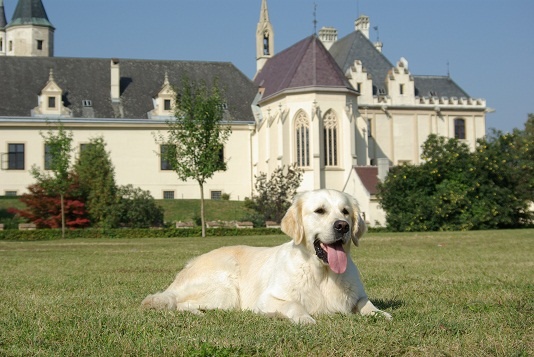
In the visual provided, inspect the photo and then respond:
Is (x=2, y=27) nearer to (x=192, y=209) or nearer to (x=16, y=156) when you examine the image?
(x=16, y=156)

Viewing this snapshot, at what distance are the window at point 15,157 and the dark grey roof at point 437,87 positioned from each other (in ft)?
133

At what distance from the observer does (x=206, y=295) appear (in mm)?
7234

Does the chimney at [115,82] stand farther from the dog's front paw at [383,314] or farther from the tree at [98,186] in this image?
the dog's front paw at [383,314]

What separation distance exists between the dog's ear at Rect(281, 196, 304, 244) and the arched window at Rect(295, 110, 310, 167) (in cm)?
5219

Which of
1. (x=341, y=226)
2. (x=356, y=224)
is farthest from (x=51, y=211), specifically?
(x=341, y=226)

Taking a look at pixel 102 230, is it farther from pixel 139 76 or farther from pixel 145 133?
pixel 139 76

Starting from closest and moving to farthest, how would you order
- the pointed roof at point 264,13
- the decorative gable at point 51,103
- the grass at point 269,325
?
1. the grass at point 269,325
2. the decorative gable at point 51,103
3. the pointed roof at point 264,13

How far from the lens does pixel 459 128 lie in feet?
248

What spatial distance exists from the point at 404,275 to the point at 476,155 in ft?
101

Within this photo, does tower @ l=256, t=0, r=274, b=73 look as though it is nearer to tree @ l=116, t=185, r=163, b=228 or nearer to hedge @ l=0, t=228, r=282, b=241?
tree @ l=116, t=185, r=163, b=228

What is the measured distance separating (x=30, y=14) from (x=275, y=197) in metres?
47.0

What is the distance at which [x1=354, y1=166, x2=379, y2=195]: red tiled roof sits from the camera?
160ft

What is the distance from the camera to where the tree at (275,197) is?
152ft

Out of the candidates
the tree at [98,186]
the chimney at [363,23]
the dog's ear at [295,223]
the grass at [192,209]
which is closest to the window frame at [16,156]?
the grass at [192,209]
